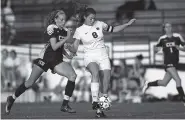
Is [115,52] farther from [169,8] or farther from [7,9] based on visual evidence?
[7,9]

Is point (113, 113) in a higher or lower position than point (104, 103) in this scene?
lower

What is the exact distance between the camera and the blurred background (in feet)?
68.7

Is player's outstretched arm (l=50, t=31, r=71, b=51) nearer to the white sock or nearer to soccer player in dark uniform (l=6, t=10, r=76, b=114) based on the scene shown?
soccer player in dark uniform (l=6, t=10, r=76, b=114)

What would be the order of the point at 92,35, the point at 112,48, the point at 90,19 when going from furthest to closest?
the point at 112,48, the point at 92,35, the point at 90,19

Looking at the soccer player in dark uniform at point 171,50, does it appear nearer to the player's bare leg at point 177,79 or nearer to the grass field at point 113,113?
the player's bare leg at point 177,79

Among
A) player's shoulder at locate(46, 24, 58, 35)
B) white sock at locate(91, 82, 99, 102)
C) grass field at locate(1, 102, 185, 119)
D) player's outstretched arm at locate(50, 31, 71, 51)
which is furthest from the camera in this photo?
player's shoulder at locate(46, 24, 58, 35)

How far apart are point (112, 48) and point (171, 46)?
20.6 feet

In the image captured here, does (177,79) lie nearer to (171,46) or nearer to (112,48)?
(171,46)

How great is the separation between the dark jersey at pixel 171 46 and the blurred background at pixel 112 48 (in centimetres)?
439

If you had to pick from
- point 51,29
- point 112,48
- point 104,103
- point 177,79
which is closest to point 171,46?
point 177,79

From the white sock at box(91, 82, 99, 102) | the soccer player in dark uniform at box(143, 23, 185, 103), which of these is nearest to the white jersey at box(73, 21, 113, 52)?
Result: the white sock at box(91, 82, 99, 102)

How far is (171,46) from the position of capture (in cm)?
1625

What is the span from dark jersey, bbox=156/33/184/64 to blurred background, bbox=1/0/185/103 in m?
4.39

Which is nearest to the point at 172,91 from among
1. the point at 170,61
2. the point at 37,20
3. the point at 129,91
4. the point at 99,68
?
the point at 129,91
